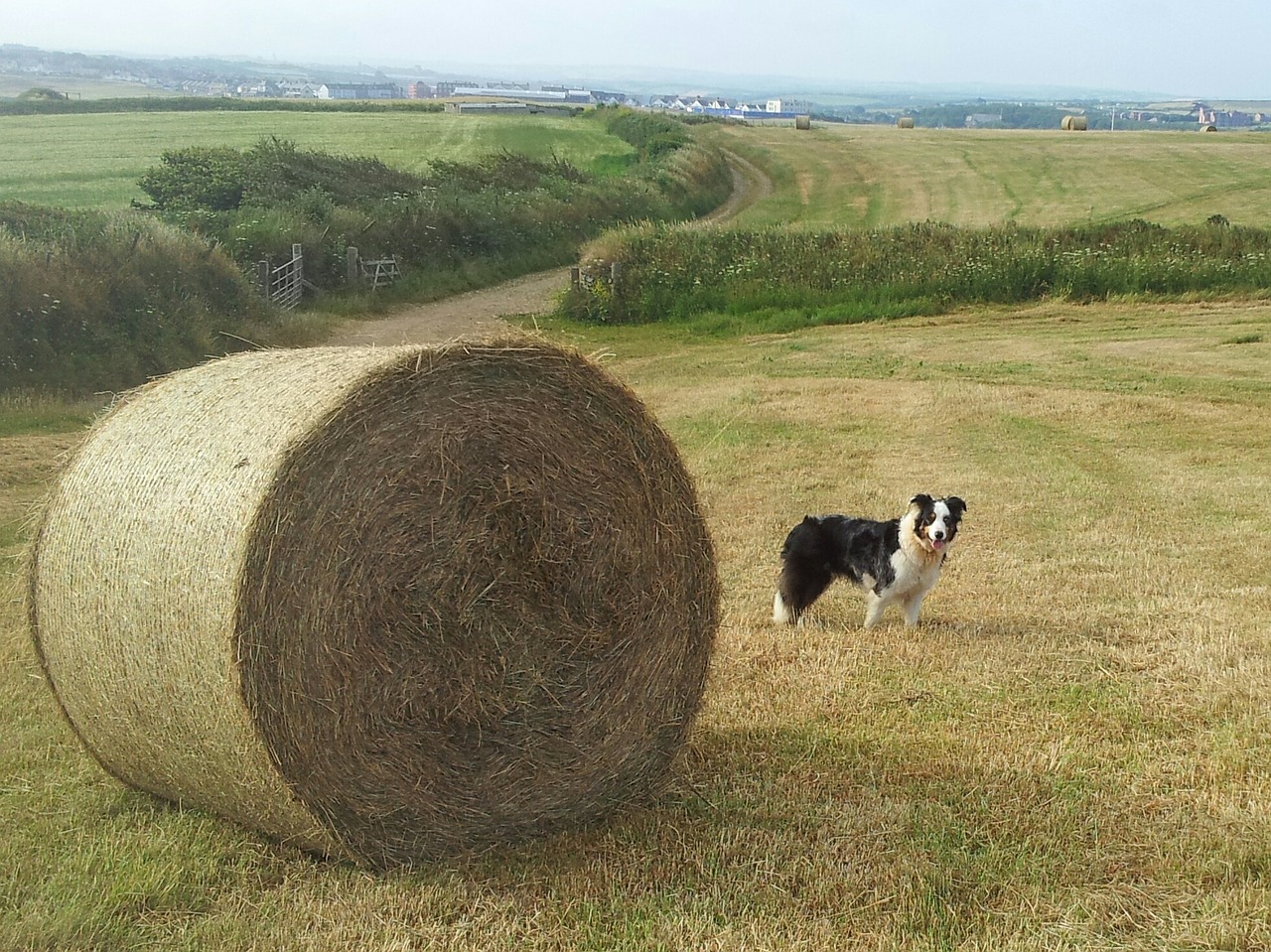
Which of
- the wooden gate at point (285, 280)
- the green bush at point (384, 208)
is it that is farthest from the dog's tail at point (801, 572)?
the green bush at point (384, 208)

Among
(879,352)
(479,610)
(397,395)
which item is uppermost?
(397,395)

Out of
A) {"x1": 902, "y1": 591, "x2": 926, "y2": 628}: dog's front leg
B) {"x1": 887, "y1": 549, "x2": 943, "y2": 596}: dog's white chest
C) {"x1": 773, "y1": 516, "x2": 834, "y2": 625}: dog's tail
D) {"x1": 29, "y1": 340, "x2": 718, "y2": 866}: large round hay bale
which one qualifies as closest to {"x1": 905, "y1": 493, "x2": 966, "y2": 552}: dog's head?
{"x1": 887, "y1": 549, "x2": 943, "y2": 596}: dog's white chest

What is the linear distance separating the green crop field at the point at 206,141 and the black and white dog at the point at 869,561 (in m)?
20.7

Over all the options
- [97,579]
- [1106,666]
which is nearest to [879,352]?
[1106,666]

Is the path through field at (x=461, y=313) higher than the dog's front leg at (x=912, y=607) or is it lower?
lower

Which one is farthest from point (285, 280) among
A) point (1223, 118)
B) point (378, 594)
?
point (1223, 118)

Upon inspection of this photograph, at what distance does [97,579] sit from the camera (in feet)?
16.2

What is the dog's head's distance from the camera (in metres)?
7.88

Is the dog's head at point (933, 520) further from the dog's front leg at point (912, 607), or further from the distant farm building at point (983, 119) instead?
the distant farm building at point (983, 119)

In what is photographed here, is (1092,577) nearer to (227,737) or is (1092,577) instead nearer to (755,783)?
(755,783)

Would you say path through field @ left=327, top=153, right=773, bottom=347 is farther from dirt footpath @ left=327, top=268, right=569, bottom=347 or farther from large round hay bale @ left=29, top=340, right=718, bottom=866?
large round hay bale @ left=29, top=340, right=718, bottom=866

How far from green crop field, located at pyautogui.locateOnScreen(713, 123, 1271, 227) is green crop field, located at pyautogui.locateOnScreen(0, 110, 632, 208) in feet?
27.0

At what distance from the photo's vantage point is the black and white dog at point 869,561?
26.5ft

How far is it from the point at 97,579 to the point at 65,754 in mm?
1443
